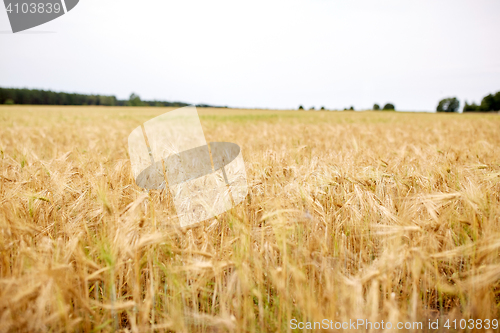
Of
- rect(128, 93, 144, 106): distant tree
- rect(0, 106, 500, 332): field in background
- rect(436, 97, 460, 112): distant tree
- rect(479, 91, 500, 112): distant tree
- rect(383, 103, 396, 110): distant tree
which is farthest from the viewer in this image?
rect(436, 97, 460, 112): distant tree

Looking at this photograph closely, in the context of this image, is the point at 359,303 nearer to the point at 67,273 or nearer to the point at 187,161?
the point at 67,273

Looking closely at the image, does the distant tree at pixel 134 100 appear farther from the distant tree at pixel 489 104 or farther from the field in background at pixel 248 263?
the distant tree at pixel 489 104

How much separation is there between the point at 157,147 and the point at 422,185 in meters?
2.55

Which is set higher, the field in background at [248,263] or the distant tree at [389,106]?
the distant tree at [389,106]

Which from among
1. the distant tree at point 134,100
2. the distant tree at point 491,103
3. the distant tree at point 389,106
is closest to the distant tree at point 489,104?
the distant tree at point 491,103

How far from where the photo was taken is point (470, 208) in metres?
1.30

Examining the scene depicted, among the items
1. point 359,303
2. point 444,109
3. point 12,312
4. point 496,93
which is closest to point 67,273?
point 12,312

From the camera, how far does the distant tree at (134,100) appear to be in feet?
195

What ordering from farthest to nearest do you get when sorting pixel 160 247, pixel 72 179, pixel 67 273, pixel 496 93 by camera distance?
pixel 496 93 → pixel 72 179 → pixel 160 247 → pixel 67 273

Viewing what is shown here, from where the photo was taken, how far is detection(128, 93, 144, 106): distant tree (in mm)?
59434

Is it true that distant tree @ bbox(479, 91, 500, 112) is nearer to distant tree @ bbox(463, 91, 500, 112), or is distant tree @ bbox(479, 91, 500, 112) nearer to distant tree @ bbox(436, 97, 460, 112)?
distant tree @ bbox(463, 91, 500, 112)

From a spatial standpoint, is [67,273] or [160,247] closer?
[67,273]

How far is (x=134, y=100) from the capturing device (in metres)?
60.4

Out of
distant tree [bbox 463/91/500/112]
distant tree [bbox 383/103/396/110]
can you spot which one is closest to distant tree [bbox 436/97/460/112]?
distant tree [bbox 463/91/500/112]
